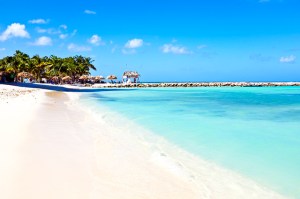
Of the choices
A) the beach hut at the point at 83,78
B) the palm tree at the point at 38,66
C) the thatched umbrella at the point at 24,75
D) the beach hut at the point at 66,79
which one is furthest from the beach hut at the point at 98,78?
the thatched umbrella at the point at 24,75

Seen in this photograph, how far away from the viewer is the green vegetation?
50381mm

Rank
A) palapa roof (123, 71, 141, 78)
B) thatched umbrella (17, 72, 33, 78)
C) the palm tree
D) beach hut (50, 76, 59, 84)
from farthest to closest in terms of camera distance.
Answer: palapa roof (123, 71, 141, 78) < beach hut (50, 76, 59, 84) < the palm tree < thatched umbrella (17, 72, 33, 78)

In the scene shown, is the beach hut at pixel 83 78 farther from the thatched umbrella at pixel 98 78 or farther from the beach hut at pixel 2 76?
the beach hut at pixel 2 76

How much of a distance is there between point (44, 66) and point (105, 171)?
59310 mm

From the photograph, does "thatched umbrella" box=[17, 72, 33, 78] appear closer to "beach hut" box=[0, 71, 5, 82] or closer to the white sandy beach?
"beach hut" box=[0, 71, 5, 82]

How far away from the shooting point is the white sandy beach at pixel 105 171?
4.00 metres

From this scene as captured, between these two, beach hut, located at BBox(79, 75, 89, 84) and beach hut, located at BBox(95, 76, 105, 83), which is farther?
beach hut, located at BBox(95, 76, 105, 83)

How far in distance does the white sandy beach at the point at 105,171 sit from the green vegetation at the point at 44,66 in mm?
42253

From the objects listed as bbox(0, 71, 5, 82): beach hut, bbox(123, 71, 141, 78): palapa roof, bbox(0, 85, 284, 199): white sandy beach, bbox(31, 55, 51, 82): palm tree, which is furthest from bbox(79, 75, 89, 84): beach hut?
bbox(0, 85, 284, 199): white sandy beach

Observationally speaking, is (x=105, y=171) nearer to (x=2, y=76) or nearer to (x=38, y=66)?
(x=2, y=76)

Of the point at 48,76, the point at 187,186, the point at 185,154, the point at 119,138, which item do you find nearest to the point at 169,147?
the point at 185,154

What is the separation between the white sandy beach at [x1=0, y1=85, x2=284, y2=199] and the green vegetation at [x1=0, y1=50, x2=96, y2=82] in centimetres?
4225

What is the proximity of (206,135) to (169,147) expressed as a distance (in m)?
2.34

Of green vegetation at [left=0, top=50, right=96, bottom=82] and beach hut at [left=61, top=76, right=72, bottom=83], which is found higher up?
green vegetation at [left=0, top=50, right=96, bottom=82]
